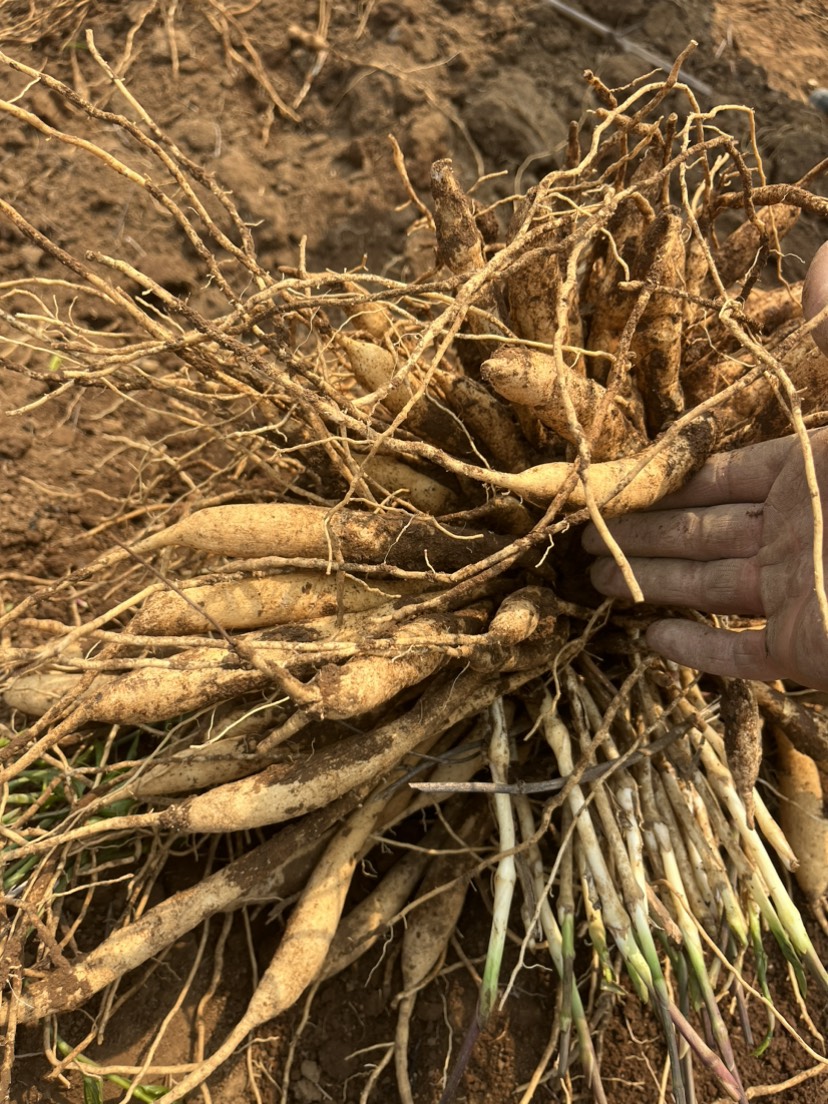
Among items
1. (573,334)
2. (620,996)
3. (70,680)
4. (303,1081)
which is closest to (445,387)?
(573,334)

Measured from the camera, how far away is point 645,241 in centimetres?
133

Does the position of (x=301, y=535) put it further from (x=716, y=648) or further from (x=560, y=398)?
(x=716, y=648)

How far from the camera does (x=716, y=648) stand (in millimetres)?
1229

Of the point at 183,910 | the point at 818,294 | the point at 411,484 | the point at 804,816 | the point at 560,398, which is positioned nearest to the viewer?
the point at 818,294

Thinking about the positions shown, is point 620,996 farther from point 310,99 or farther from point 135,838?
point 310,99

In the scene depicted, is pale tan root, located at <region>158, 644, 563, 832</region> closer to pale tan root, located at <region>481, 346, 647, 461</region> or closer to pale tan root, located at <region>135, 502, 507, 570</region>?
pale tan root, located at <region>135, 502, 507, 570</region>

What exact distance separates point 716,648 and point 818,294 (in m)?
0.56

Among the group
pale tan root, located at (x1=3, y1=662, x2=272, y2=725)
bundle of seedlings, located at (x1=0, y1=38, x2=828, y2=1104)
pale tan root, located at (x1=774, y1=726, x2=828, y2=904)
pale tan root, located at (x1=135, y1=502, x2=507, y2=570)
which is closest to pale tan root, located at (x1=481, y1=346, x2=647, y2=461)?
bundle of seedlings, located at (x1=0, y1=38, x2=828, y2=1104)

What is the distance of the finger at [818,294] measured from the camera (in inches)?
42.0

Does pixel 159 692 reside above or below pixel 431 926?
above

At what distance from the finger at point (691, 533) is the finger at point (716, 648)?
0.13 meters

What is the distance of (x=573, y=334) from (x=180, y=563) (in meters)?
0.98

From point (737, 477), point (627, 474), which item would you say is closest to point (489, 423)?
point (627, 474)

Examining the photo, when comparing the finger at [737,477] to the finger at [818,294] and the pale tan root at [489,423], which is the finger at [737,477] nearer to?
the finger at [818,294]
